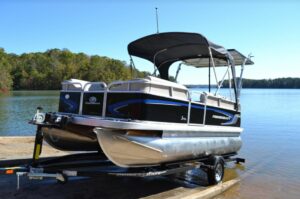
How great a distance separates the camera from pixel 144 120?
557 cm

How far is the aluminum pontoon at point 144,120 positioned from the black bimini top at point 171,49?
23 mm

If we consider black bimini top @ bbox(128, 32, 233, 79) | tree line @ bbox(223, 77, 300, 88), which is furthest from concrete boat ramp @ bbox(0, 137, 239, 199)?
tree line @ bbox(223, 77, 300, 88)

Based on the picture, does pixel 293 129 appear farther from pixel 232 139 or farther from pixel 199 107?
pixel 199 107

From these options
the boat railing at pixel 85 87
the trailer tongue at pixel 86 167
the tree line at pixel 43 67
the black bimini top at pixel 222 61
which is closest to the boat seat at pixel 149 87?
the boat railing at pixel 85 87

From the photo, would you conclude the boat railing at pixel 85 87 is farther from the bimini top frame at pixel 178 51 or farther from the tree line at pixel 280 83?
the tree line at pixel 280 83

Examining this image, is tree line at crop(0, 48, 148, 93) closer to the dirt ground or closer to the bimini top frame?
the bimini top frame

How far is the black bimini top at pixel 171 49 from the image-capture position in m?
7.55

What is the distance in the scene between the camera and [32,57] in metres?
110

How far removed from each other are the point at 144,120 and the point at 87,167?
1262mm

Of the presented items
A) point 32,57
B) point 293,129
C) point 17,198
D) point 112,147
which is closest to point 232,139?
point 112,147

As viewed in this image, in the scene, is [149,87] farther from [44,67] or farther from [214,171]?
[44,67]

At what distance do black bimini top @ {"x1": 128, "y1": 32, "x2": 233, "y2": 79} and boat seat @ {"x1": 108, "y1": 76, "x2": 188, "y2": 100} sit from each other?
1563 mm


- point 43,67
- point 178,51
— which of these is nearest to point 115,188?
point 178,51

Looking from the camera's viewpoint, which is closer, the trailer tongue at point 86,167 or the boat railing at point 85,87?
the trailer tongue at point 86,167
